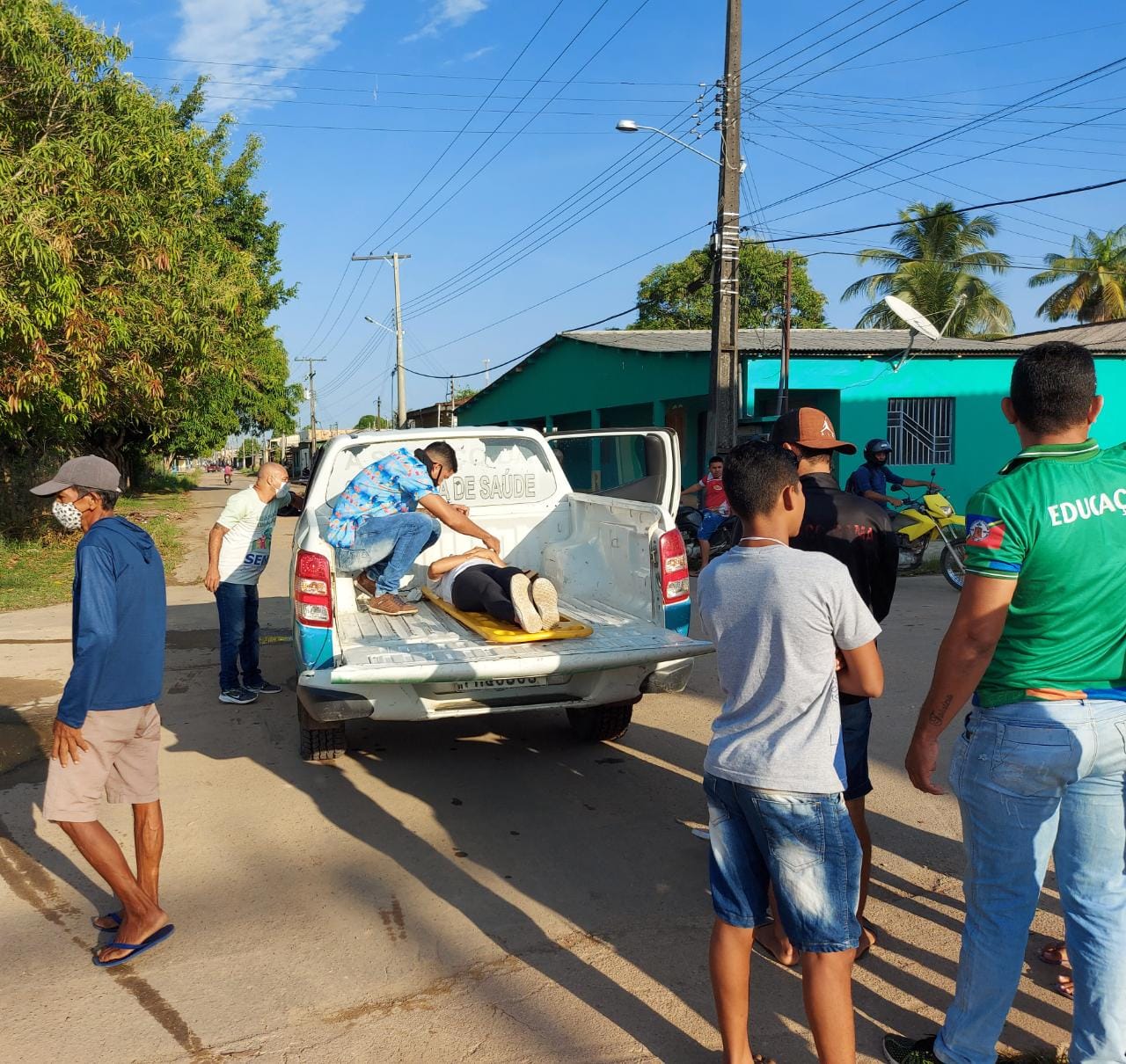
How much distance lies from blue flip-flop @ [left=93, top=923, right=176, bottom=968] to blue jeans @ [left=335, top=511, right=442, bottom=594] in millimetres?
2630

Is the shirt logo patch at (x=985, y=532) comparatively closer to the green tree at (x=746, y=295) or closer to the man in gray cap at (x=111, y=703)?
the man in gray cap at (x=111, y=703)

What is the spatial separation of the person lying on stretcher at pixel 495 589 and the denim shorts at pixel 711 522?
6.29 m

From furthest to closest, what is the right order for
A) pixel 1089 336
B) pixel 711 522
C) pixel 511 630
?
pixel 1089 336, pixel 711 522, pixel 511 630

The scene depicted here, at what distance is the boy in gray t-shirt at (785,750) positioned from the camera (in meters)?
2.54

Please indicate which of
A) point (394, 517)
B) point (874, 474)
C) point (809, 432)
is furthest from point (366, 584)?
point (874, 474)

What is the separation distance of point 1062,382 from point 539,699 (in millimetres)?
3218

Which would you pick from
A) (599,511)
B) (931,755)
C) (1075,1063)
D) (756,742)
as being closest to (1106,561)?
(931,755)

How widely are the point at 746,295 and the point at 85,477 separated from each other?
37.7 metres

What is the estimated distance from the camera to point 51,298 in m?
11.1

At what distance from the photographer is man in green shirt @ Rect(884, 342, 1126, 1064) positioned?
2506mm

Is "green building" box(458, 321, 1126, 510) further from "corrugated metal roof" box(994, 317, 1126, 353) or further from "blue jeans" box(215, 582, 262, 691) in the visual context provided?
"blue jeans" box(215, 582, 262, 691)

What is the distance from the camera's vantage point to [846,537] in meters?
3.42

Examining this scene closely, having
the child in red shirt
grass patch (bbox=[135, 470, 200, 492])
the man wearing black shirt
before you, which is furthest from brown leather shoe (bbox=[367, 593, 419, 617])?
grass patch (bbox=[135, 470, 200, 492])

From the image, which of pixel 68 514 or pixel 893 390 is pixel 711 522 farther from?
pixel 68 514
